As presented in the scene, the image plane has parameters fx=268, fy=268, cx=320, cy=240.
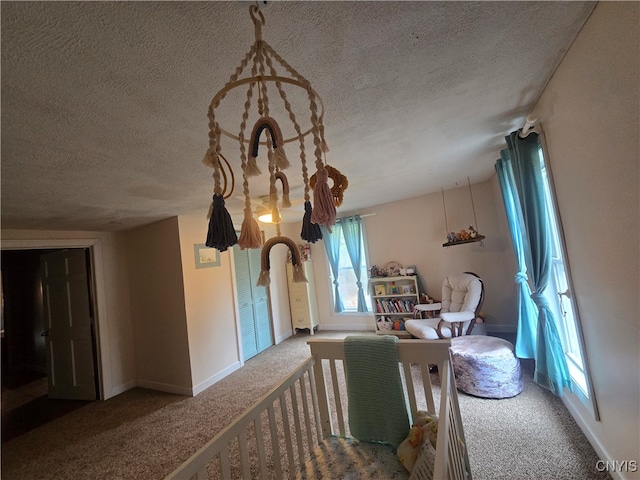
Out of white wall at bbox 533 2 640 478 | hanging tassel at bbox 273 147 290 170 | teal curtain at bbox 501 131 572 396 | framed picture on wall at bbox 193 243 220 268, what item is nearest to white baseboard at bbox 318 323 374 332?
framed picture on wall at bbox 193 243 220 268

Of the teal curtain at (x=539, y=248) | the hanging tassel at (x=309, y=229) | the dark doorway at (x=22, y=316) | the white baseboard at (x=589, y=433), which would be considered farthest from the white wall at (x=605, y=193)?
the dark doorway at (x=22, y=316)

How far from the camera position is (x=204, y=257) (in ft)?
11.5

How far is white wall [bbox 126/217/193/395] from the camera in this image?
126 inches

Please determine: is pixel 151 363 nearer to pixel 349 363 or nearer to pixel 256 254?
pixel 256 254

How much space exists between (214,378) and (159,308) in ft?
3.66

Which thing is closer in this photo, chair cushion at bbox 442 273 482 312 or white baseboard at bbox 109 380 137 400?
chair cushion at bbox 442 273 482 312

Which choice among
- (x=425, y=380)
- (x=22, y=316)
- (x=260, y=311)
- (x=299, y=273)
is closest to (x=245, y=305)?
(x=260, y=311)

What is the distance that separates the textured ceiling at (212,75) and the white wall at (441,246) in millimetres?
2159

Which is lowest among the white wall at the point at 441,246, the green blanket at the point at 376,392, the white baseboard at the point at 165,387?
the white baseboard at the point at 165,387

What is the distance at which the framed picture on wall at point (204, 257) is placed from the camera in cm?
342

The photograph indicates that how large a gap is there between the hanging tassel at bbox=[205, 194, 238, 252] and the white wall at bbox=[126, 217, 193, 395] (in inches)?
108

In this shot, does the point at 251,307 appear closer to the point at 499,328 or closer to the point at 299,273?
the point at 299,273

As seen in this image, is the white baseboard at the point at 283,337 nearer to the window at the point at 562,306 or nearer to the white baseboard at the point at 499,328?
the white baseboard at the point at 499,328

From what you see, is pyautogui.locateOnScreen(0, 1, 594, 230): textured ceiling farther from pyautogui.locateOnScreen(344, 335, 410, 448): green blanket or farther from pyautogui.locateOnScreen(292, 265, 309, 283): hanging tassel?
pyautogui.locateOnScreen(344, 335, 410, 448): green blanket
